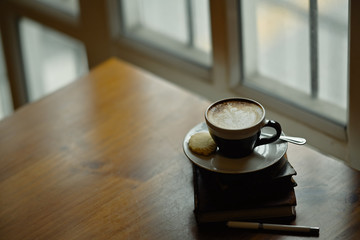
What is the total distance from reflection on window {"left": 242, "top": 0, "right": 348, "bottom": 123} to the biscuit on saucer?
1.47 feet

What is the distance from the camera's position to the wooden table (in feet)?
3.35

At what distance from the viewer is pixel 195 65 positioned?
5.60ft

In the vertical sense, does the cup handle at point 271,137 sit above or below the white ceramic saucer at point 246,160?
above

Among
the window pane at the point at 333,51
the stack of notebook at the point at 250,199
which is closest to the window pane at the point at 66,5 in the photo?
the window pane at the point at 333,51

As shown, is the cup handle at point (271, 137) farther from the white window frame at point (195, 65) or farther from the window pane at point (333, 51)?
the window pane at point (333, 51)

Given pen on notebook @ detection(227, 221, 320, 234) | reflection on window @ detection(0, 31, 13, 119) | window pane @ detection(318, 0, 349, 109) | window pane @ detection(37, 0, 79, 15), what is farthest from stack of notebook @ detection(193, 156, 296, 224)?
reflection on window @ detection(0, 31, 13, 119)

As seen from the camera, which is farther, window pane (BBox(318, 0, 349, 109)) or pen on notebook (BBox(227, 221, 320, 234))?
window pane (BBox(318, 0, 349, 109))

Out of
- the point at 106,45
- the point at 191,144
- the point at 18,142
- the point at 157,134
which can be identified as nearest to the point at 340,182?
the point at 191,144

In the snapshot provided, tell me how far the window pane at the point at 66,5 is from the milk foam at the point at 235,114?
3.93ft

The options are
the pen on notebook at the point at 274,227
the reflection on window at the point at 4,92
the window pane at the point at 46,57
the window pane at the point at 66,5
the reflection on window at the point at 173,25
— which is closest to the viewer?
the pen on notebook at the point at 274,227

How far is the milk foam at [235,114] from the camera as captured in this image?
102cm

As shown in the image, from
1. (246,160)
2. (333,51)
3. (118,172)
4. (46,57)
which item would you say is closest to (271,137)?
(246,160)

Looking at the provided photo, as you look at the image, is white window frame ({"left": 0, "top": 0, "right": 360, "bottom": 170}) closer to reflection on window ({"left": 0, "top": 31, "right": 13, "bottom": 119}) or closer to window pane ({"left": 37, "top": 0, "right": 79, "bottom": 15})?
window pane ({"left": 37, "top": 0, "right": 79, "bottom": 15})

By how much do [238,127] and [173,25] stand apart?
3.10ft
